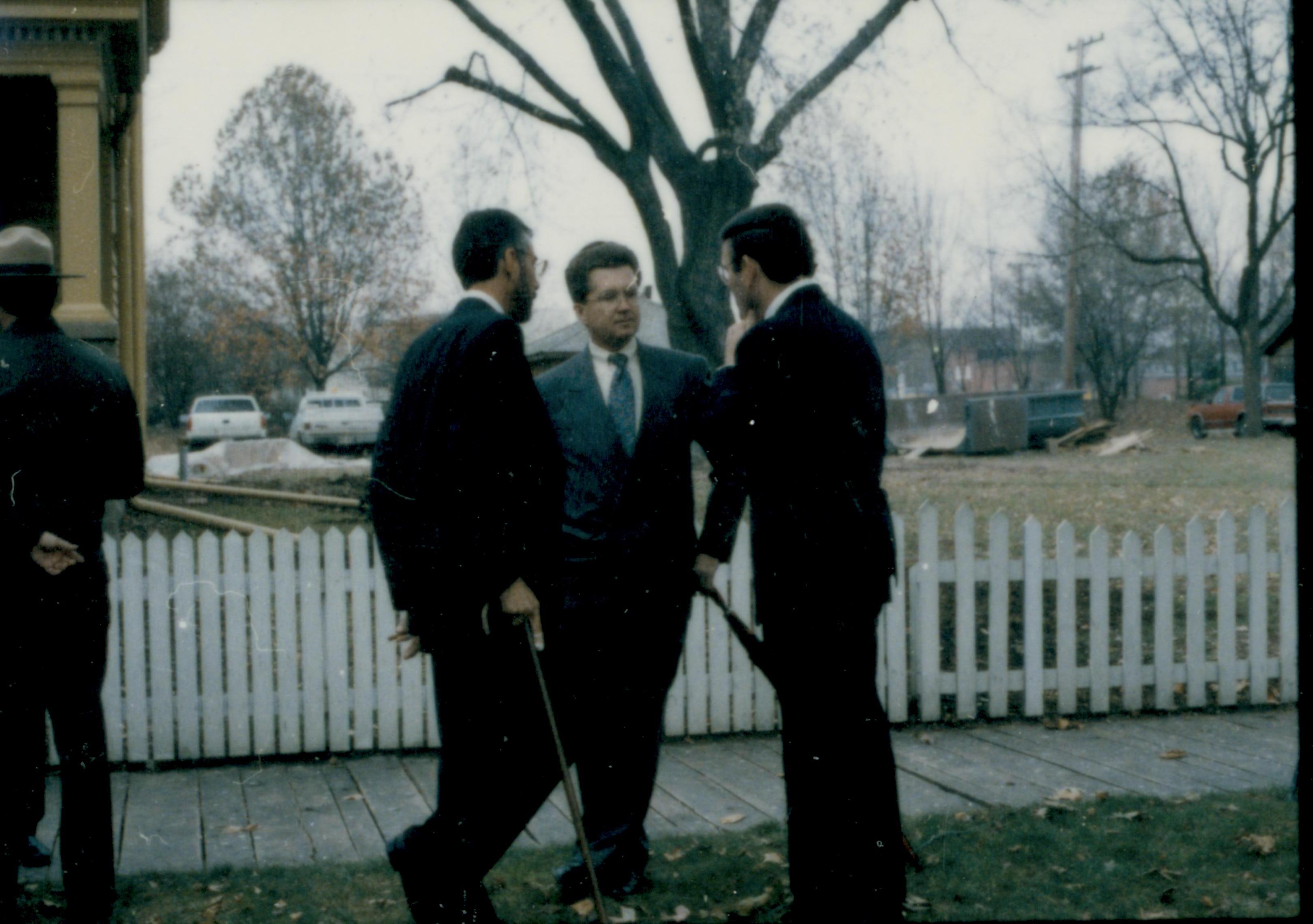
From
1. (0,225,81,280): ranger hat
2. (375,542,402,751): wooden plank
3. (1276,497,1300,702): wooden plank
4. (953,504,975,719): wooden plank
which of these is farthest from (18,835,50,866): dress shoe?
(1276,497,1300,702): wooden plank

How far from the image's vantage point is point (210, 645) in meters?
5.46

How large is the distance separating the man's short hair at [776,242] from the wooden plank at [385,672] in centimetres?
284

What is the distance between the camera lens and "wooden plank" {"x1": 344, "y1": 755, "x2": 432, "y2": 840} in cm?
458

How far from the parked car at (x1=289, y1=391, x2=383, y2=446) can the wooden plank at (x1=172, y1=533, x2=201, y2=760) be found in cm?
1862

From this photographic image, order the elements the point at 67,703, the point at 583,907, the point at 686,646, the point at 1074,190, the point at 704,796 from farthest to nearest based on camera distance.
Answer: the point at 1074,190 → the point at 686,646 → the point at 704,796 → the point at 583,907 → the point at 67,703

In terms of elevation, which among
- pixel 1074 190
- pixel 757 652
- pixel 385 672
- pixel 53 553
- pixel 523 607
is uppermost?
pixel 1074 190

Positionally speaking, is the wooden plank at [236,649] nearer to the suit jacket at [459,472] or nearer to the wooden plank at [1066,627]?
the suit jacket at [459,472]

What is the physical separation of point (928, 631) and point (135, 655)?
3565 millimetres

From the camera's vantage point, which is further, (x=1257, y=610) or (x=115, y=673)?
(x=1257, y=610)

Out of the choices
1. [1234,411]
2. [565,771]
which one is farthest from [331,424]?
[1234,411]

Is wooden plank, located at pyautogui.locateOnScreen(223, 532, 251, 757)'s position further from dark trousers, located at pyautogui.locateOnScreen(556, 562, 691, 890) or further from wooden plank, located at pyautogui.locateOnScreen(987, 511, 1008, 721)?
wooden plank, located at pyautogui.locateOnScreen(987, 511, 1008, 721)

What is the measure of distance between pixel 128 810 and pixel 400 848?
218cm

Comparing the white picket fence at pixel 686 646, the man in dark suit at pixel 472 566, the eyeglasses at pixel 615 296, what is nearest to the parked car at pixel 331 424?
the white picket fence at pixel 686 646

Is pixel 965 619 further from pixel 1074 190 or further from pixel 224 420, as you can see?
pixel 1074 190
